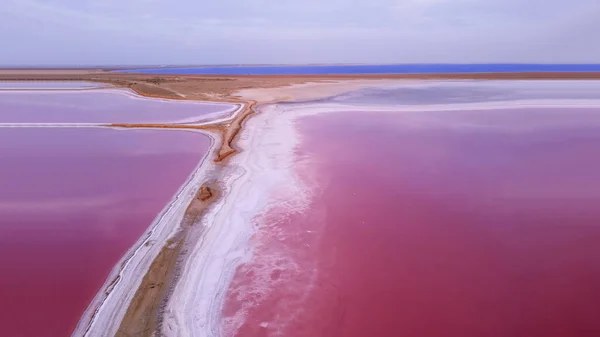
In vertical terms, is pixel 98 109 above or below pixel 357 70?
below

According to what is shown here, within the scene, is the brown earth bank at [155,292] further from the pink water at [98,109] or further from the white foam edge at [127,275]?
the pink water at [98,109]

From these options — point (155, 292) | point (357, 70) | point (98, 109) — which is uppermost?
point (357, 70)

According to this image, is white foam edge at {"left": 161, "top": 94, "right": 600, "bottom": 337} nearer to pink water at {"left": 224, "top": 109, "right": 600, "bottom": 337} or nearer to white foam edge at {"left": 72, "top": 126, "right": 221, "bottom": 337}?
pink water at {"left": 224, "top": 109, "right": 600, "bottom": 337}

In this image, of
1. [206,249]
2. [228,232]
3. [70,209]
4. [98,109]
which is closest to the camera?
[206,249]

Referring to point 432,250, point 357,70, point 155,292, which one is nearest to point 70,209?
point 155,292

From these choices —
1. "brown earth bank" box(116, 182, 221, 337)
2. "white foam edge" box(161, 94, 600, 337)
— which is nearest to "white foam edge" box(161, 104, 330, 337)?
"white foam edge" box(161, 94, 600, 337)

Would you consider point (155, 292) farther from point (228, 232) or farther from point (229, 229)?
point (229, 229)
